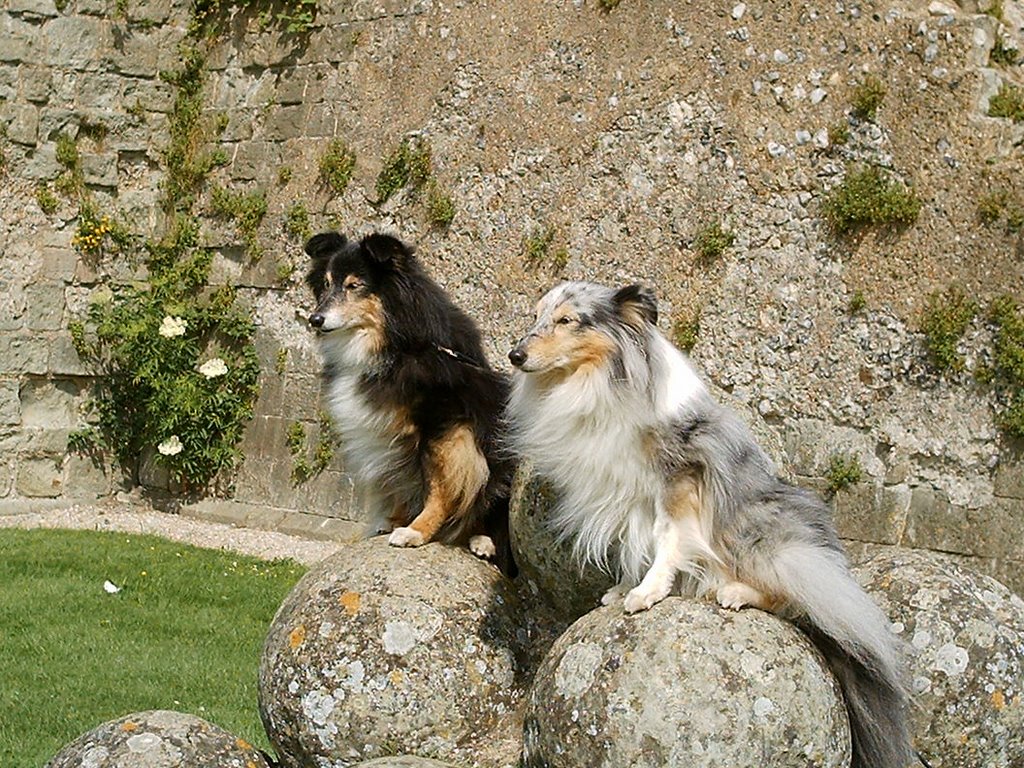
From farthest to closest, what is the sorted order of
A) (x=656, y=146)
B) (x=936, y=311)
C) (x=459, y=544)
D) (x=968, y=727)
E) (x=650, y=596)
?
1. (x=656, y=146)
2. (x=936, y=311)
3. (x=459, y=544)
4. (x=968, y=727)
5. (x=650, y=596)

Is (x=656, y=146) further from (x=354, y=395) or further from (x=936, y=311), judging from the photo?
(x=354, y=395)

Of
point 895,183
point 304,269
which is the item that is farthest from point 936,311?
point 304,269

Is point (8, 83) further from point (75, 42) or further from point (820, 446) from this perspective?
point (820, 446)

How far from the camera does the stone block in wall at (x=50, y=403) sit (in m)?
12.6

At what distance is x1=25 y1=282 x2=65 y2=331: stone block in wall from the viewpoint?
12523mm

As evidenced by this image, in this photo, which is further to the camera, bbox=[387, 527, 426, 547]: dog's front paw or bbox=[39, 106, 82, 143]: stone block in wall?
bbox=[39, 106, 82, 143]: stone block in wall

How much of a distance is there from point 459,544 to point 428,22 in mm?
6647

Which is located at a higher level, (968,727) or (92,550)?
(968,727)

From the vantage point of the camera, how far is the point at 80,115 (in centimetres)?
1271

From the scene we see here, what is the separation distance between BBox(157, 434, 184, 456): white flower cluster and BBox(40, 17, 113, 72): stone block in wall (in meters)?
3.35

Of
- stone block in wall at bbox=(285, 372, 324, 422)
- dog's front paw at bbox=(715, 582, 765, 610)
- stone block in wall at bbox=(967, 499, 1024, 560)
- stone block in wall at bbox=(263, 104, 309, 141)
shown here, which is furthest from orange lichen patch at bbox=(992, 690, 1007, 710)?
stone block in wall at bbox=(263, 104, 309, 141)

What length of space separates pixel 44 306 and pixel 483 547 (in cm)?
820

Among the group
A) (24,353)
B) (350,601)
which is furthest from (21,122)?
(350,601)

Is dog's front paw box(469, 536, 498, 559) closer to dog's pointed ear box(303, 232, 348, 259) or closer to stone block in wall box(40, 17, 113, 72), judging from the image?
dog's pointed ear box(303, 232, 348, 259)
